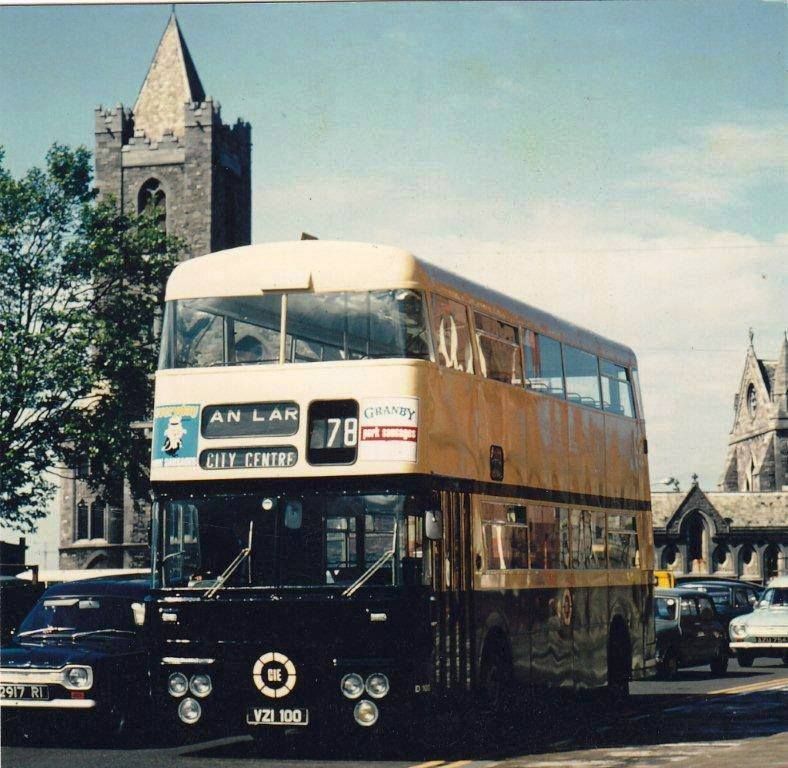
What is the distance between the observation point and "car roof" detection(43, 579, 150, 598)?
17.1 metres

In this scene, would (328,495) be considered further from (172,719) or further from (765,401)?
(765,401)

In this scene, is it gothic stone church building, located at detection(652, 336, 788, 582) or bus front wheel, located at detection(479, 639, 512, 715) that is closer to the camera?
bus front wheel, located at detection(479, 639, 512, 715)

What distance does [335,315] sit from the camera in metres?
14.7

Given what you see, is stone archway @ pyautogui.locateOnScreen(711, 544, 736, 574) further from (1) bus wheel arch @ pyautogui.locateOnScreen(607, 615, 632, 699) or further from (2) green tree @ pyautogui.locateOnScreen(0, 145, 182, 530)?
(1) bus wheel arch @ pyautogui.locateOnScreen(607, 615, 632, 699)

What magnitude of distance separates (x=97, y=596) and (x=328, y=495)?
13.6 feet

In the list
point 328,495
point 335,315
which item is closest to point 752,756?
point 328,495

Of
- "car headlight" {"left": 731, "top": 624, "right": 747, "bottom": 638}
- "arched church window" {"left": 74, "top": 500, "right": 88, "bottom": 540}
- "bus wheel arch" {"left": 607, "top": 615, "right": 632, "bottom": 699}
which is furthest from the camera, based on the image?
"arched church window" {"left": 74, "top": 500, "right": 88, "bottom": 540}

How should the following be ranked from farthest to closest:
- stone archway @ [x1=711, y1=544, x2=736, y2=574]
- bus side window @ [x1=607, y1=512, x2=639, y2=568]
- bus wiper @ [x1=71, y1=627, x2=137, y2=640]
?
stone archway @ [x1=711, y1=544, x2=736, y2=574] → bus side window @ [x1=607, y1=512, x2=639, y2=568] → bus wiper @ [x1=71, y1=627, x2=137, y2=640]

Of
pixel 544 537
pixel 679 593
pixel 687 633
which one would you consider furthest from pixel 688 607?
pixel 544 537

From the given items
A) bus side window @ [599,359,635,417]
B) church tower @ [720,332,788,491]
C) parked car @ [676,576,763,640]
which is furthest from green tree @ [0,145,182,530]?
church tower @ [720,332,788,491]

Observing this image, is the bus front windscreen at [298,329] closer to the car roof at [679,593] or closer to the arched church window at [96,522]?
the car roof at [679,593]

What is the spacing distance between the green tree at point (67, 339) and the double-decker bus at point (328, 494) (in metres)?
29.0

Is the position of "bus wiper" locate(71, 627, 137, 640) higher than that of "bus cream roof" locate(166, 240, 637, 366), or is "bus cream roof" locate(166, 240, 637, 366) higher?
"bus cream roof" locate(166, 240, 637, 366)

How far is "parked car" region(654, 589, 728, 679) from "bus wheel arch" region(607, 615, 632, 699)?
20.0 feet
